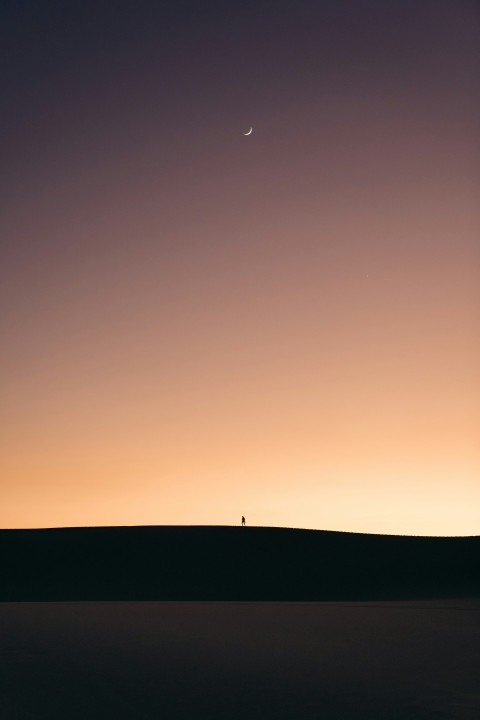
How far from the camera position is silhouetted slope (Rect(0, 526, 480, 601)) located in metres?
25.7

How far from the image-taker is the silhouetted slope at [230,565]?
84.4 feet

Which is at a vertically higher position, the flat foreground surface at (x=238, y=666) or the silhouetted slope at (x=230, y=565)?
the silhouetted slope at (x=230, y=565)

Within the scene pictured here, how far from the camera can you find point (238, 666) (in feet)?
29.7

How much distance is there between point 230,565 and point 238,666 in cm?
2034

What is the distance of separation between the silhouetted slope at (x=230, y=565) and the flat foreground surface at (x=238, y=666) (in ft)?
36.7

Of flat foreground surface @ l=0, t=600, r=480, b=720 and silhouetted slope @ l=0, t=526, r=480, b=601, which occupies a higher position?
silhouetted slope @ l=0, t=526, r=480, b=601

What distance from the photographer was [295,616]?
48.9 ft

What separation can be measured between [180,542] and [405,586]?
9111 millimetres

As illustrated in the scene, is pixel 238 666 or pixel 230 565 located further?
pixel 230 565

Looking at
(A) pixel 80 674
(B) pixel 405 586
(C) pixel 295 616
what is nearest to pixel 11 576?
(B) pixel 405 586

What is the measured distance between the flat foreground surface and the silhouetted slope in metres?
11.2

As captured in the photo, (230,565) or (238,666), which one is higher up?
(230,565)

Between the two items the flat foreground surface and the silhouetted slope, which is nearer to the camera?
the flat foreground surface

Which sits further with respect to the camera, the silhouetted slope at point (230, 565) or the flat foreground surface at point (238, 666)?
the silhouetted slope at point (230, 565)
